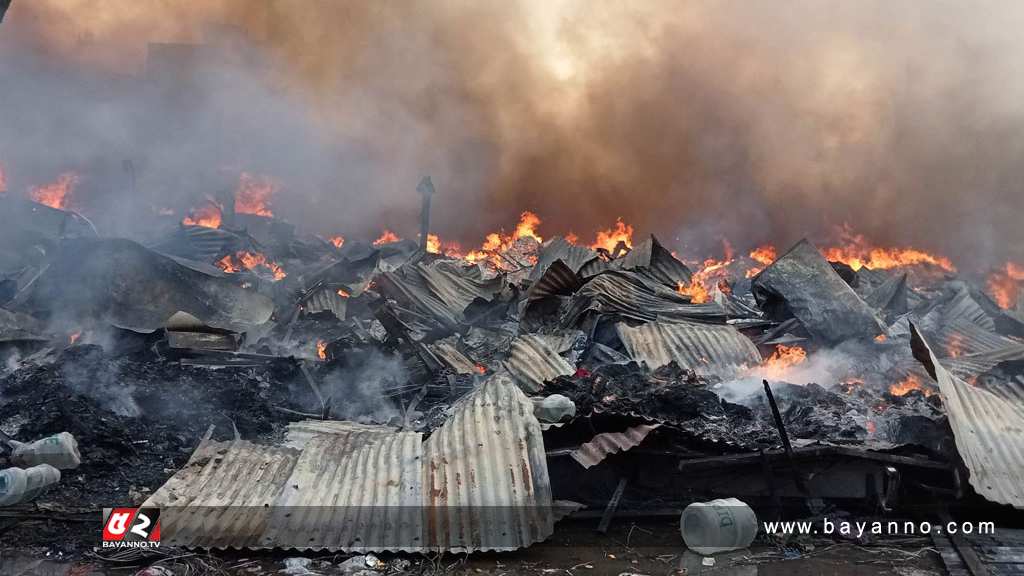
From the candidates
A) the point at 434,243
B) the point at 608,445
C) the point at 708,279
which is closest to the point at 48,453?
the point at 608,445

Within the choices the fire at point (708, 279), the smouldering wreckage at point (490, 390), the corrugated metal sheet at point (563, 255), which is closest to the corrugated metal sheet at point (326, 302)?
the smouldering wreckage at point (490, 390)

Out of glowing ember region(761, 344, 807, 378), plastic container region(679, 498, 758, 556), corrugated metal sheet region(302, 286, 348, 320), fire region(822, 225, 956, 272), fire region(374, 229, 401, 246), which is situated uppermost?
fire region(374, 229, 401, 246)

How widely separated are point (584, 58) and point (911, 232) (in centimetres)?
907

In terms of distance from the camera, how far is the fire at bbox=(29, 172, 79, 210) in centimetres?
1652

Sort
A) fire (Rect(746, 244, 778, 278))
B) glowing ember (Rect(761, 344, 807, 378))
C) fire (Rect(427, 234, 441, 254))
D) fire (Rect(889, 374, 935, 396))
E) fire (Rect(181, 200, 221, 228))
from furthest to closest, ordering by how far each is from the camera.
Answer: fire (Rect(181, 200, 221, 228)), fire (Rect(427, 234, 441, 254)), fire (Rect(746, 244, 778, 278)), glowing ember (Rect(761, 344, 807, 378)), fire (Rect(889, 374, 935, 396))

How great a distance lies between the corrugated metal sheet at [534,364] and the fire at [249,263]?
6.83m

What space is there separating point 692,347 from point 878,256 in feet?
34.5

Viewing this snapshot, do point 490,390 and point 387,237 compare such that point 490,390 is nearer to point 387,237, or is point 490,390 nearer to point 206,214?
point 387,237

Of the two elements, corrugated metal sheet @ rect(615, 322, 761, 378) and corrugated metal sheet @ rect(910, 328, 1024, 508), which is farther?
corrugated metal sheet @ rect(615, 322, 761, 378)

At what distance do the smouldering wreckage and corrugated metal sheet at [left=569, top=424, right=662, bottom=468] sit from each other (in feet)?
0.05

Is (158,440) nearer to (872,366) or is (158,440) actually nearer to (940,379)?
(940,379)

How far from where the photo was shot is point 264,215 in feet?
59.8

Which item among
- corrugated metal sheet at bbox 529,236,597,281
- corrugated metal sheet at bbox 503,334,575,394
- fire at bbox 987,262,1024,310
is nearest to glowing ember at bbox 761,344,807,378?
corrugated metal sheet at bbox 503,334,575,394

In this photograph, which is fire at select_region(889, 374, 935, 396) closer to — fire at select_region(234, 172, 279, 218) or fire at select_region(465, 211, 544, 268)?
fire at select_region(465, 211, 544, 268)
